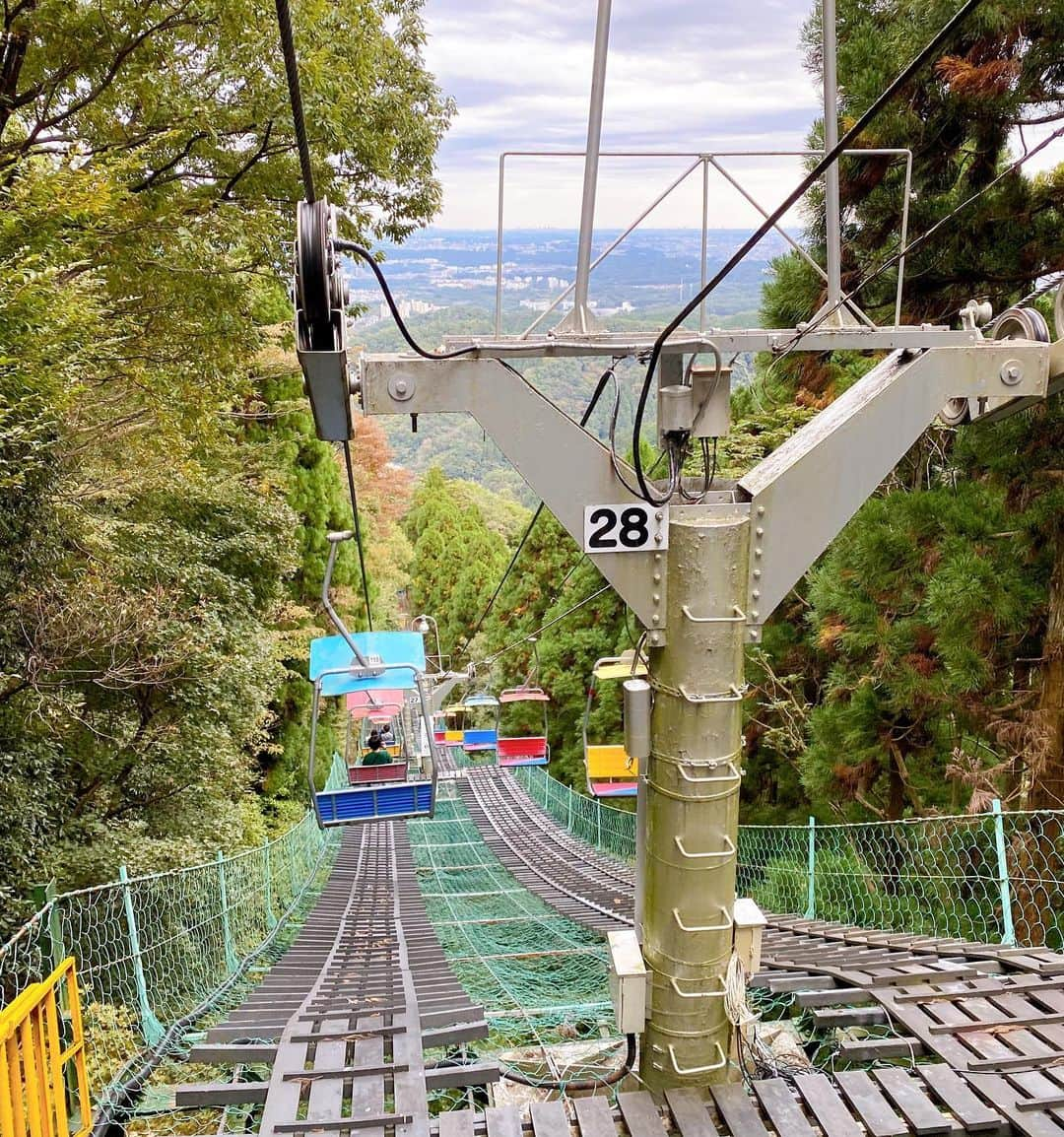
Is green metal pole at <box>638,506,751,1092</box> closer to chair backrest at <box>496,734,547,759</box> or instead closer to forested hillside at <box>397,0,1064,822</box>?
forested hillside at <box>397,0,1064,822</box>

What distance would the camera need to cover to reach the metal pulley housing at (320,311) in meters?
2.46

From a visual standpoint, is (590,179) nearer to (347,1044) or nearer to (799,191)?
(799,191)

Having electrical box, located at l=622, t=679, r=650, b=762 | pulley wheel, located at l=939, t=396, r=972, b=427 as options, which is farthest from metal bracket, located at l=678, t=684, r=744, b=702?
pulley wheel, located at l=939, t=396, r=972, b=427

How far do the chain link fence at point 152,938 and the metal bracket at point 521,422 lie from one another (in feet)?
5.85

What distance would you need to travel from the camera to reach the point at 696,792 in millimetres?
2781

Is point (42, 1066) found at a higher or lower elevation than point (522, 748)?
higher

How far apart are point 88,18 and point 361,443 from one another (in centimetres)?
1894

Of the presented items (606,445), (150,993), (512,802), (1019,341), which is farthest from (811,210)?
(512,802)

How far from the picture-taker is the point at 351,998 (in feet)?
12.4

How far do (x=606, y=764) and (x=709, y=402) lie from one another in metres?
11.6

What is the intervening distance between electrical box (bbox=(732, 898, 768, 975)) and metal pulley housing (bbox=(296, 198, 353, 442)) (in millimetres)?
1964

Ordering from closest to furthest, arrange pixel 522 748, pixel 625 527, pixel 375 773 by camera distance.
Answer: pixel 625 527, pixel 375 773, pixel 522 748

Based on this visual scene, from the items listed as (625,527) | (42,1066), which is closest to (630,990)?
(625,527)

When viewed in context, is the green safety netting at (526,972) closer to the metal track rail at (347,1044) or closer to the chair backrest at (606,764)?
the metal track rail at (347,1044)
